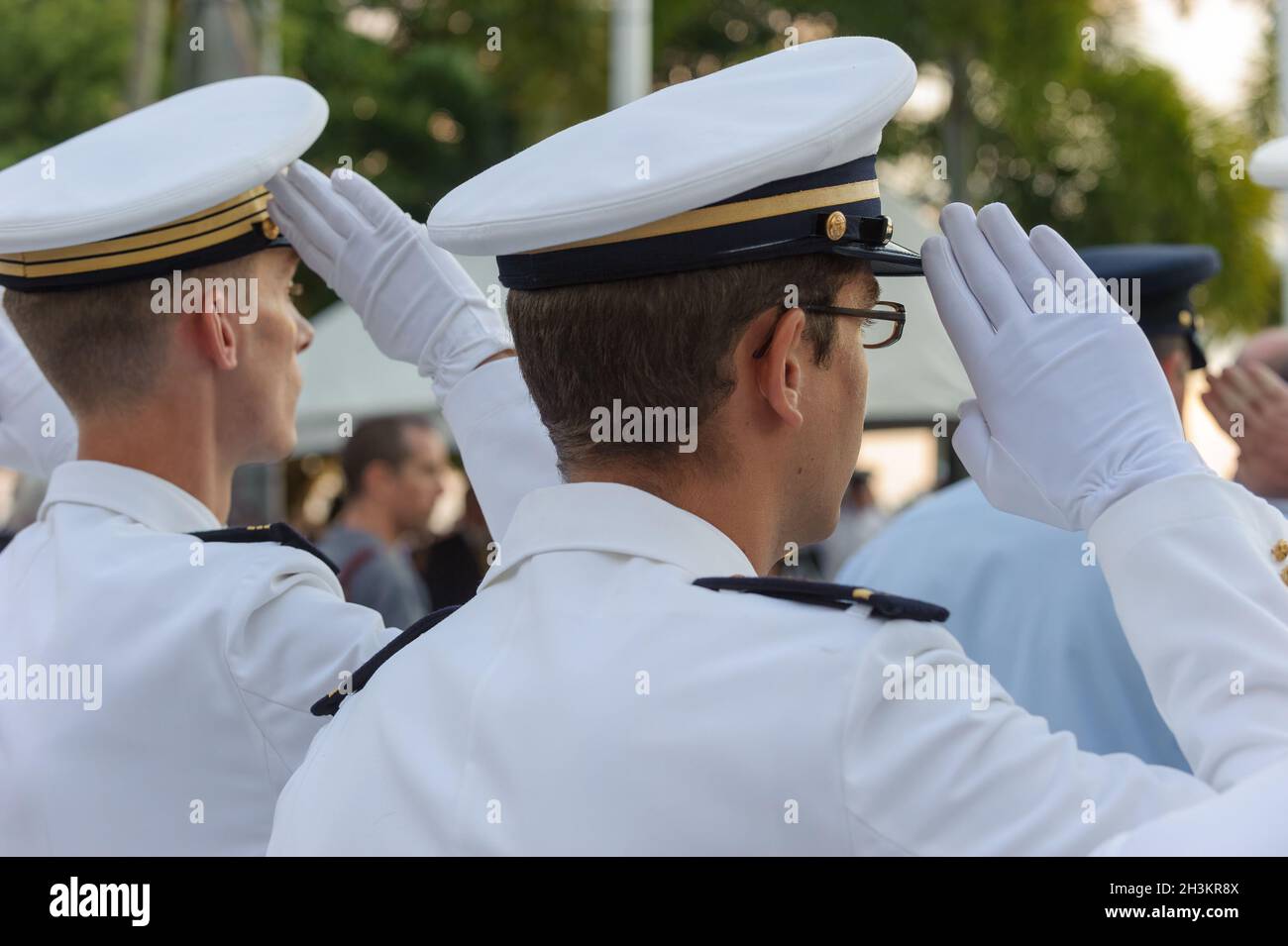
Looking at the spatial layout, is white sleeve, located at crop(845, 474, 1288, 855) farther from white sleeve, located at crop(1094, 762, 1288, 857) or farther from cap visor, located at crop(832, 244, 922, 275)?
cap visor, located at crop(832, 244, 922, 275)

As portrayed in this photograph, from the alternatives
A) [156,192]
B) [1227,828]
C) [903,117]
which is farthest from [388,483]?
[903,117]

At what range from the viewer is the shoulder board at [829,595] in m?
1.48

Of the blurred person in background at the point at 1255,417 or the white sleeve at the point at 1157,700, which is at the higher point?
the blurred person in background at the point at 1255,417

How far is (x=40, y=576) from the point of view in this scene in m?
2.29

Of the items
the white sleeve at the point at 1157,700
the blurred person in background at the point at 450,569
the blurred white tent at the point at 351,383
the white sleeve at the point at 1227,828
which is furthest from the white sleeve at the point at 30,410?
the blurred white tent at the point at 351,383

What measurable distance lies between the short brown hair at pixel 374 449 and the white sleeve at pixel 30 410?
3.46 meters

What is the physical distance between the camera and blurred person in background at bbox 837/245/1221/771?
9.43 ft

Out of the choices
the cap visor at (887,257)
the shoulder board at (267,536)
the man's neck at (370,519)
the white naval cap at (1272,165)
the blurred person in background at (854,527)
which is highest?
the white naval cap at (1272,165)

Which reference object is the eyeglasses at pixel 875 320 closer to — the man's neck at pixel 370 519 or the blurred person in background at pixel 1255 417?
the blurred person in background at pixel 1255 417

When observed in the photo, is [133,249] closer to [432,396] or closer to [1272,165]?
[1272,165]

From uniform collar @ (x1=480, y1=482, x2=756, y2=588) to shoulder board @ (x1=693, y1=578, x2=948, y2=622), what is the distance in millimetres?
48

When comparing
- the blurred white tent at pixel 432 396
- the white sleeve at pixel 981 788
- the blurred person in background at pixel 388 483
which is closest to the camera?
the white sleeve at pixel 981 788
